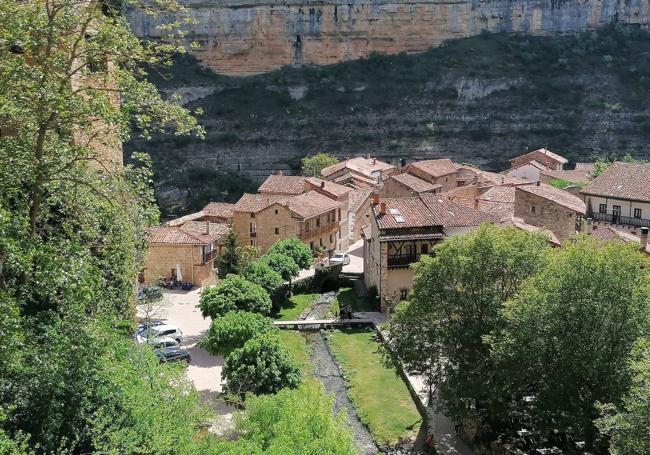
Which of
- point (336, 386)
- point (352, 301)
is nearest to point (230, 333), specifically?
point (336, 386)

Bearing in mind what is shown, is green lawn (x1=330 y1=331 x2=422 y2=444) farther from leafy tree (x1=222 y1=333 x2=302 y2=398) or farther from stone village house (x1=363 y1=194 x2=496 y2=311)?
leafy tree (x1=222 y1=333 x2=302 y2=398)

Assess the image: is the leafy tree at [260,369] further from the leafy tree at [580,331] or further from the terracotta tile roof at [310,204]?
the terracotta tile roof at [310,204]

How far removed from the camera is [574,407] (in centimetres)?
1535

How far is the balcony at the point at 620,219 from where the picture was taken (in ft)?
107

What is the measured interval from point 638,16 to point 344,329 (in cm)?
9526

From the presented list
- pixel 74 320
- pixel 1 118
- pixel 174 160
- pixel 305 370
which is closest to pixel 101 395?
pixel 74 320

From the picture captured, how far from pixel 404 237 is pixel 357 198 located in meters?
19.7

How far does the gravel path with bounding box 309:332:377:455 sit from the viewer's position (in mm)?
20141

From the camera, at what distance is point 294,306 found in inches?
1362

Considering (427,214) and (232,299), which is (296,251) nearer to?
(427,214)

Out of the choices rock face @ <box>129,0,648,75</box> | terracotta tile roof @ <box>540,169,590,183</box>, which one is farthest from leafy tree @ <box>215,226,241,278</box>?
rock face @ <box>129,0,648,75</box>

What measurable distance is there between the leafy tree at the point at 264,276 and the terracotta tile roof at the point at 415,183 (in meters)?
16.9

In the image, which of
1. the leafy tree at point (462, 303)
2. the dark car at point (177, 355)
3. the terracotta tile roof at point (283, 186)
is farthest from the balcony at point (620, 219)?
the dark car at point (177, 355)

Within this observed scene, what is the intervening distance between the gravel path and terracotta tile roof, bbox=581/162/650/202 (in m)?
17.5
